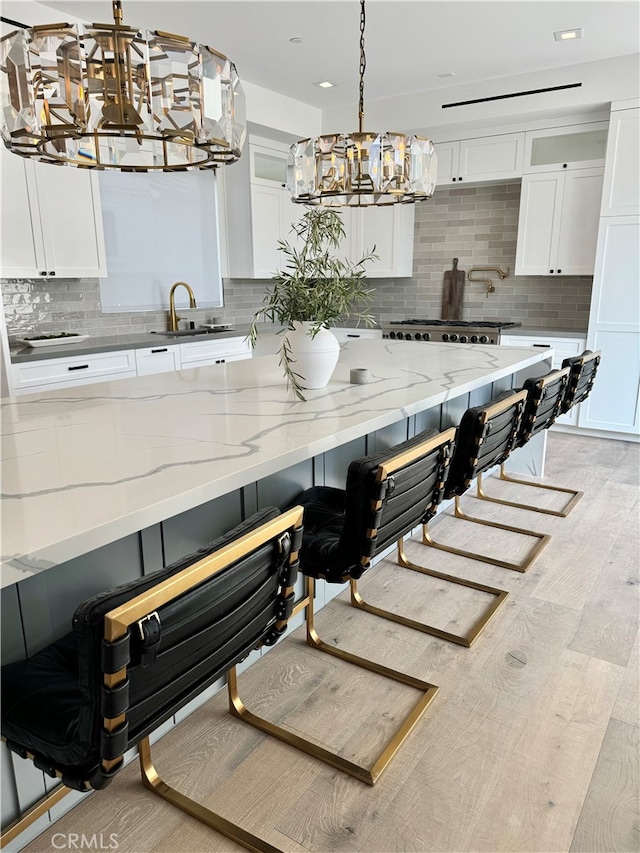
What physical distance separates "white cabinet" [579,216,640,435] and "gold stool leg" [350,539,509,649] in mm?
3026

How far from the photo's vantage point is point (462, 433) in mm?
2436

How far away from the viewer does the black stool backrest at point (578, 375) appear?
11.0 feet

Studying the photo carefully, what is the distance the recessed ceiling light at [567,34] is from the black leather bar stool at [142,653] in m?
4.37

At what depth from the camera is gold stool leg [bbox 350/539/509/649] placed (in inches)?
93.7

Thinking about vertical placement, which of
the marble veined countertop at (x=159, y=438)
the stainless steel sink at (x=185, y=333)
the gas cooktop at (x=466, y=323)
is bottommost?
the marble veined countertop at (x=159, y=438)

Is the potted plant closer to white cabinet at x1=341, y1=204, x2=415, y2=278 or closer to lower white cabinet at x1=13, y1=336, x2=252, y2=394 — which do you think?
lower white cabinet at x1=13, y1=336, x2=252, y2=394

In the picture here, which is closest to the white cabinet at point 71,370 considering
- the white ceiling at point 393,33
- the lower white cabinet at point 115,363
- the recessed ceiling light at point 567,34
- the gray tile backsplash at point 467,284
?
the lower white cabinet at point 115,363

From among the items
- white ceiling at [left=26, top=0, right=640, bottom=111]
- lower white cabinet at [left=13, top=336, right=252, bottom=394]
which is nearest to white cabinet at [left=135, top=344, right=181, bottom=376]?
lower white cabinet at [left=13, top=336, right=252, bottom=394]

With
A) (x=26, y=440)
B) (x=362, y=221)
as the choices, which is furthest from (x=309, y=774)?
(x=362, y=221)

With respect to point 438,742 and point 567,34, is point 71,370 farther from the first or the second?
point 567,34

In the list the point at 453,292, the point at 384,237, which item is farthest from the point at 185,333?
the point at 453,292

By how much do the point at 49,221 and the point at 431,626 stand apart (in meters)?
3.38

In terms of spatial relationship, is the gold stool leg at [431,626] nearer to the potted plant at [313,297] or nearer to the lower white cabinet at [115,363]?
the potted plant at [313,297]

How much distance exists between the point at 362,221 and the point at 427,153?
3655mm
